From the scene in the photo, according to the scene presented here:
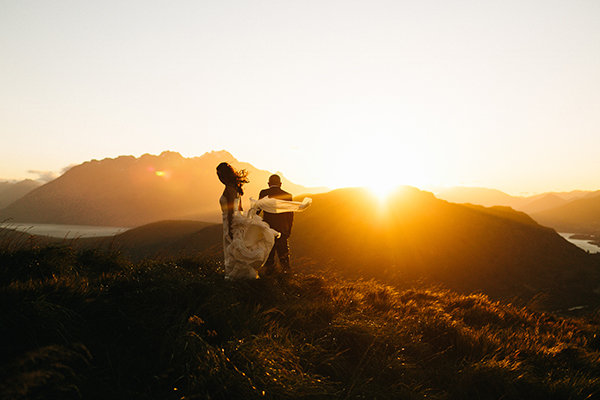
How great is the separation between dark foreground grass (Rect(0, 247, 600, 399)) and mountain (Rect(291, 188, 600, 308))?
4194cm

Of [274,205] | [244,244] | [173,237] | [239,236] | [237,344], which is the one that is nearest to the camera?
[237,344]

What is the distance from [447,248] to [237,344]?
64.0 metres

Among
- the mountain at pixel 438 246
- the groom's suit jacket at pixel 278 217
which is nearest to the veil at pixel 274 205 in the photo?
the groom's suit jacket at pixel 278 217

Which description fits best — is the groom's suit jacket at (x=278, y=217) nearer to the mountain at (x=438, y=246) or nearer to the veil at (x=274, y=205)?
the veil at (x=274, y=205)

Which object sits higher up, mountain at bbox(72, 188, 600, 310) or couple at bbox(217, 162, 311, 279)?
couple at bbox(217, 162, 311, 279)

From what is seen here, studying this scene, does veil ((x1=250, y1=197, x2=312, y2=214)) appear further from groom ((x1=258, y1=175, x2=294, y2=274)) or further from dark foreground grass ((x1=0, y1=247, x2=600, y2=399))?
dark foreground grass ((x1=0, y1=247, x2=600, y2=399))

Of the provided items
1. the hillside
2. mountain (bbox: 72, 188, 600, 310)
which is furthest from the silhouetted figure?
the hillside

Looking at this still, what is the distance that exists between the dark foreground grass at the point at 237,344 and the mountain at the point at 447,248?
138 ft

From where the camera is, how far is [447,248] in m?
60.4

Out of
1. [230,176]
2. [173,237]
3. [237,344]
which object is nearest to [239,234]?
[230,176]

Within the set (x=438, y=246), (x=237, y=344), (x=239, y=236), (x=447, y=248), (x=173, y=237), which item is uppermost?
(x=239, y=236)

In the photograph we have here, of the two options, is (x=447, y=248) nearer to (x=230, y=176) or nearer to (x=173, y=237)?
(x=230, y=176)

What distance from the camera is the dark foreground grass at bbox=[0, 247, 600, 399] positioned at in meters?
2.88

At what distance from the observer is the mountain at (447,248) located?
172 feet
